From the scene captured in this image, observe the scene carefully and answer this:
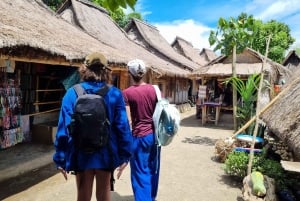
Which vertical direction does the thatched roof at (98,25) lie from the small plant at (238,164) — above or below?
above

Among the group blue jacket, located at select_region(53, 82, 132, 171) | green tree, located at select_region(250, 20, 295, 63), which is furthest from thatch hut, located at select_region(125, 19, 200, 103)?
blue jacket, located at select_region(53, 82, 132, 171)

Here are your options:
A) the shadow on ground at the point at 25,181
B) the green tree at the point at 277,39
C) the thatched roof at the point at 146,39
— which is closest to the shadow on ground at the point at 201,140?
the shadow on ground at the point at 25,181

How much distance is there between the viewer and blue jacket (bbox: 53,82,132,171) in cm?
226

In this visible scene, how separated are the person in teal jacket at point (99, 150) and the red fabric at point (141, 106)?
2.45ft

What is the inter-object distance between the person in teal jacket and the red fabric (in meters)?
0.75

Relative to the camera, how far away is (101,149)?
226 centimetres

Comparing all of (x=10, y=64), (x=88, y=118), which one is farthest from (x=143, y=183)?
(x=10, y=64)

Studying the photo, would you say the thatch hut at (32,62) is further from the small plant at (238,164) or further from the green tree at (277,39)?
the green tree at (277,39)

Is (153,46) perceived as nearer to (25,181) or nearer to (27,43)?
(27,43)

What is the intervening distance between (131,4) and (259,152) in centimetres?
444

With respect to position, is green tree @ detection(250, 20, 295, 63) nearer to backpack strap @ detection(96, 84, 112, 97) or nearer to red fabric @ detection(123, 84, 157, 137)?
red fabric @ detection(123, 84, 157, 137)

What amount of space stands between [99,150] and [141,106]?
1.04m

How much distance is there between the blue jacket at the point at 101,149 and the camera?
2.26 m

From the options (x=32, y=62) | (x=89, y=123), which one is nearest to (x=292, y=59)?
(x=32, y=62)
